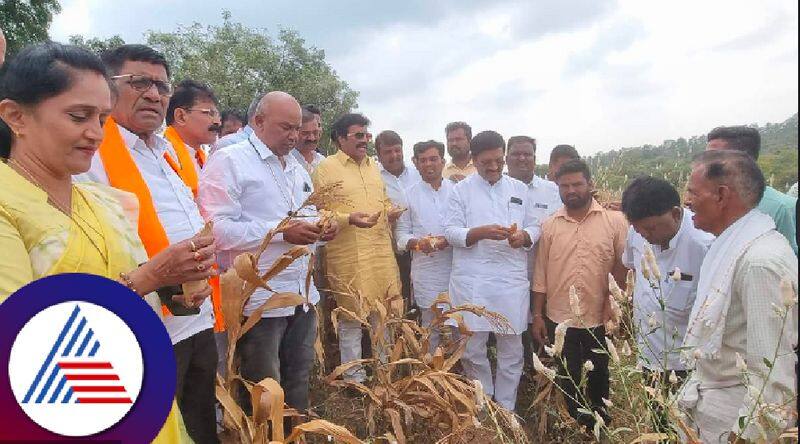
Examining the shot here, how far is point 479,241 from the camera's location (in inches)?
147

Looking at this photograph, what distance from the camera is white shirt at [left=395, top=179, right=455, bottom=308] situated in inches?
165

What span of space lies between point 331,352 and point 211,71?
50.8 feet

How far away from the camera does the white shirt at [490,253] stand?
3.67 m

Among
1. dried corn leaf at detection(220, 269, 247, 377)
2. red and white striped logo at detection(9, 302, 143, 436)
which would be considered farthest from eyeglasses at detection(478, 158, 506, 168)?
red and white striped logo at detection(9, 302, 143, 436)

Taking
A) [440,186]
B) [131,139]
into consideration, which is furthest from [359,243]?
[131,139]

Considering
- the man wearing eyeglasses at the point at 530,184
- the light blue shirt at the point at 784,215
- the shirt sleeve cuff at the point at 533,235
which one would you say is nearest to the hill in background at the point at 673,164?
the light blue shirt at the point at 784,215

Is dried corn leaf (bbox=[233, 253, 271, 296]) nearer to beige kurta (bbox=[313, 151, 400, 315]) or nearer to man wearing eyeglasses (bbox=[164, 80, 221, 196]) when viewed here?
man wearing eyeglasses (bbox=[164, 80, 221, 196])

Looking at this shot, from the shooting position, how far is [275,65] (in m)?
18.5

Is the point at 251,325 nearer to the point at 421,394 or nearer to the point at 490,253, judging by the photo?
the point at 421,394

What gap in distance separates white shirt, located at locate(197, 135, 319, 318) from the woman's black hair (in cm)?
140

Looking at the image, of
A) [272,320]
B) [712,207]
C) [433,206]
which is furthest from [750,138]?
[272,320]

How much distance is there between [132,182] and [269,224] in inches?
31.0

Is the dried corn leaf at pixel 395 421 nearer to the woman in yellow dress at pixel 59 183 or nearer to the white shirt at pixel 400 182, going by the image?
the woman in yellow dress at pixel 59 183

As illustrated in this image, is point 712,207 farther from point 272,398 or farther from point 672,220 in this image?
point 272,398
